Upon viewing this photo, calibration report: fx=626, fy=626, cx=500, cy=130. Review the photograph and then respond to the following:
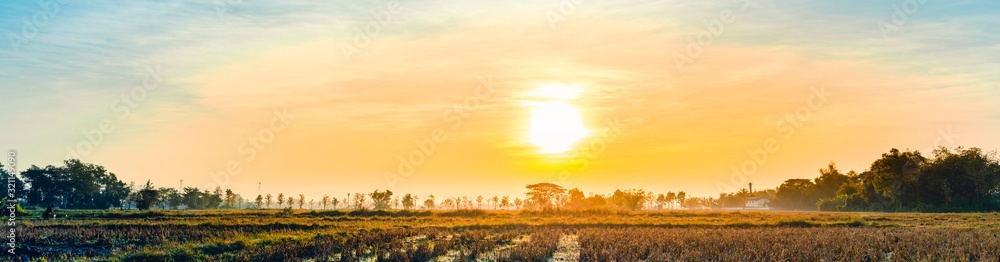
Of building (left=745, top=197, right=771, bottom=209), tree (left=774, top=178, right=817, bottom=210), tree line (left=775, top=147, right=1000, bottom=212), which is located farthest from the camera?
building (left=745, top=197, right=771, bottom=209)

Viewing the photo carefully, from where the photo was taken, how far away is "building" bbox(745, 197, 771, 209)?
448 feet

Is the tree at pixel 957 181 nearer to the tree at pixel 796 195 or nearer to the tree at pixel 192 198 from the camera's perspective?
the tree at pixel 796 195

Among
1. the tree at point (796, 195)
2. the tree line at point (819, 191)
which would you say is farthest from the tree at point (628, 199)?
the tree at point (796, 195)

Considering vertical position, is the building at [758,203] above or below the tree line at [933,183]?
below

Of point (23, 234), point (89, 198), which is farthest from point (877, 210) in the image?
point (89, 198)

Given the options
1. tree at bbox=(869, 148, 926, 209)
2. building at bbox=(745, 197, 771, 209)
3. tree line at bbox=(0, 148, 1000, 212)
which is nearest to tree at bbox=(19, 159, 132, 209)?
tree line at bbox=(0, 148, 1000, 212)

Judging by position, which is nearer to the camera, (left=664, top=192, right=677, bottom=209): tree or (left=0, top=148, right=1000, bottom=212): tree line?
(left=0, top=148, right=1000, bottom=212): tree line

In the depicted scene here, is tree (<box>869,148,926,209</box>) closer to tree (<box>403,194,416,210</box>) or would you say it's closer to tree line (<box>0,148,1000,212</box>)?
tree line (<box>0,148,1000,212</box>)

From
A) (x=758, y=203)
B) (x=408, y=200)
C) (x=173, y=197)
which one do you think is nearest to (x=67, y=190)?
(x=173, y=197)

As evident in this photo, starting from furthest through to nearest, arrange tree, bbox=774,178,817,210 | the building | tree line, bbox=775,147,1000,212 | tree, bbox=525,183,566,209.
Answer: the building, tree, bbox=774,178,817,210, tree, bbox=525,183,566,209, tree line, bbox=775,147,1000,212

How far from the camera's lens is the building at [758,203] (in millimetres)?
136413

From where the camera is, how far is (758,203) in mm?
142500

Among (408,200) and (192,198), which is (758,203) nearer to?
(408,200)

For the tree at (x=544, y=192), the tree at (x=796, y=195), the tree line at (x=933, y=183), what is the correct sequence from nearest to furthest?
1. the tree line at (x=933, y=183)
2. the tree at (x=544, y=192)
3. the tree at (x=796, y=195)
